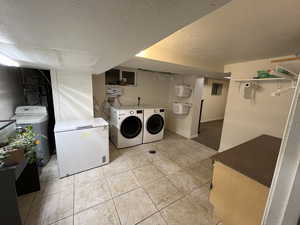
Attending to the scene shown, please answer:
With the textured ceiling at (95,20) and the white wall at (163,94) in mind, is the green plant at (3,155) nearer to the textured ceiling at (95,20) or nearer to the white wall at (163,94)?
the textured ceiling at (95,20)

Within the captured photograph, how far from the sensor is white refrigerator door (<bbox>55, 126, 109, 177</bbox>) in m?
1.83

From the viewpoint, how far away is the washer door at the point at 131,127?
2846 mm

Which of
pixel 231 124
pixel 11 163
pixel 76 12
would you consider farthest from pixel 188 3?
pixel 231 124

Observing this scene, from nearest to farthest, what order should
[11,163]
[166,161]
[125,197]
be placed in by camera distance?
[11,163]
[125,197]
[166,161]

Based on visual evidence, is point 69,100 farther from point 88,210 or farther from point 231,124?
point 231,124

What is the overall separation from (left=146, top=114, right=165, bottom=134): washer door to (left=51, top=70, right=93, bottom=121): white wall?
1.45 m

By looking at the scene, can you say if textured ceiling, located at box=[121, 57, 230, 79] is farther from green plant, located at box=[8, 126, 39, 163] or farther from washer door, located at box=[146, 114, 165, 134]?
green plant, located at box=[8, 126, 39, 163]

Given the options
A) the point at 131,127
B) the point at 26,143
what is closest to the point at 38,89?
the point at 26,143

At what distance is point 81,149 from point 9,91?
162 cm

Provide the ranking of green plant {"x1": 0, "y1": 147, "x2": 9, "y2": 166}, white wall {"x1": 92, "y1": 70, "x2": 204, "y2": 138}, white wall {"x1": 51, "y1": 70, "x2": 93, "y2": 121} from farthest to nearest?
white wall {"x1": 92, "y1": 70, "x2": 204, "y2": 138}, white wall {"x1": 51, "y1": 70, "x2": 93, "y2": 121}, green plant {"x1": 0, "y1": 147, "x2": 9, "y2": 166}

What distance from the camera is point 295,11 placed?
3.04ft

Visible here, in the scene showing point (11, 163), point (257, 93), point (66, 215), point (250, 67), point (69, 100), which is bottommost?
point (66, 215)

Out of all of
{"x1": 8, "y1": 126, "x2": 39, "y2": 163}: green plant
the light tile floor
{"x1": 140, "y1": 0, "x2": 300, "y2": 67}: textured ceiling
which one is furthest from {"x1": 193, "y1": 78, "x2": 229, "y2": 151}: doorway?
{"x1": 8, "y1": 126, "x2": 39, "y2": 163}: green plant

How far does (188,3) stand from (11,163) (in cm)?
179
